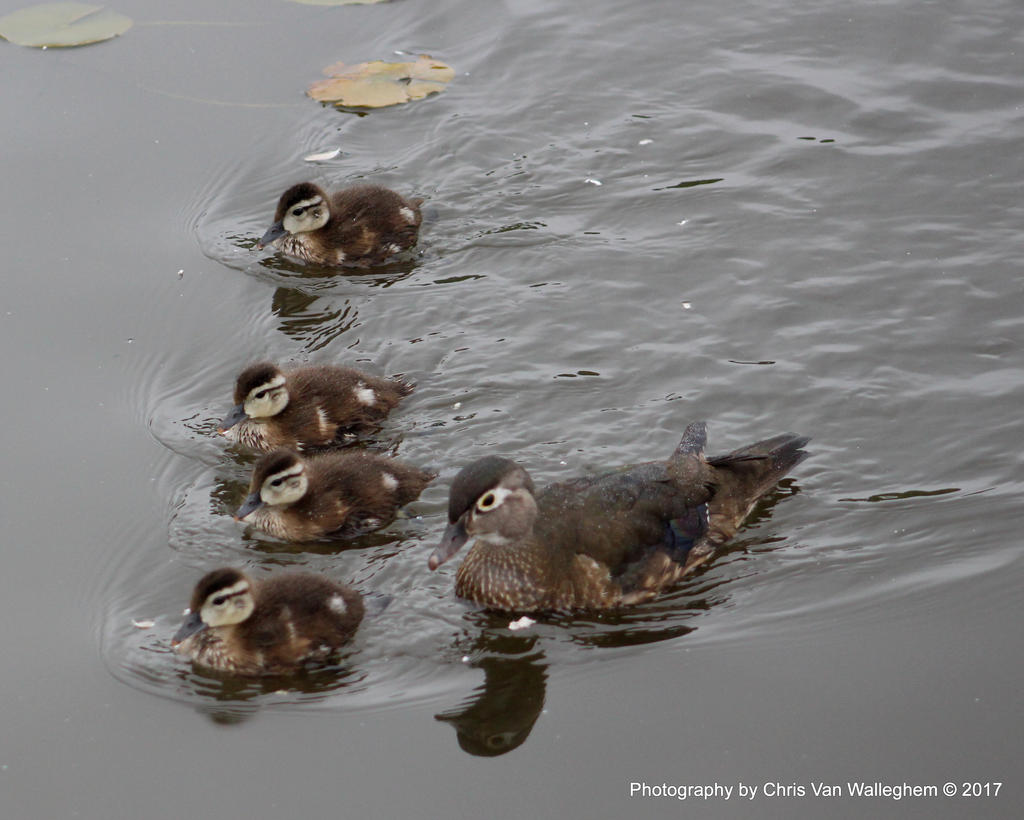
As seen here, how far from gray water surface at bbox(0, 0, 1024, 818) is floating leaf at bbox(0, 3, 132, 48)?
0.17 meters

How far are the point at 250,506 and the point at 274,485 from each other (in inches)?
5.7

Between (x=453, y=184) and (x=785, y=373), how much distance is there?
8.93 ft

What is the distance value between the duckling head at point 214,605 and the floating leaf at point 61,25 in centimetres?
600

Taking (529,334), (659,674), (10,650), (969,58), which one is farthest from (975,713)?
(969,58)

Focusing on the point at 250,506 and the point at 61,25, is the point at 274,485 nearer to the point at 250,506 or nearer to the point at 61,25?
the point at 250,506

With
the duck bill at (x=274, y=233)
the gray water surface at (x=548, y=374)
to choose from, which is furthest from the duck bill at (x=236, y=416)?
the duck bill at (x=274, y=233)

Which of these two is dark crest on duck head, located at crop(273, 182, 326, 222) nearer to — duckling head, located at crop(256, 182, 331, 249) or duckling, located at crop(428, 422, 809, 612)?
duckling head, located at crop(256, 182, 331, 249)

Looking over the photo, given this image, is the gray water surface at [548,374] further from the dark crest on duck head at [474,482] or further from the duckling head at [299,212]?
the dark crest on duck head at [474,482]

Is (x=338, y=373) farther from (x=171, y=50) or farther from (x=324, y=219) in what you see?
(x=171, y=50)

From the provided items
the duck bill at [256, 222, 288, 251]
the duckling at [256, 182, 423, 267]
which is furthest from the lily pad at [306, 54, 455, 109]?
the duck bill at [256, 222, 288, 251]

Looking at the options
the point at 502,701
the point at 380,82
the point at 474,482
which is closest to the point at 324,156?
the point at 380,82

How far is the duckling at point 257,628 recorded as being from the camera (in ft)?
15.6

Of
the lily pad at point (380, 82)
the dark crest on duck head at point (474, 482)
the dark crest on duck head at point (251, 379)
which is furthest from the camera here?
the lily pad at point (380, 82)

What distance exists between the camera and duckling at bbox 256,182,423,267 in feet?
24.0
